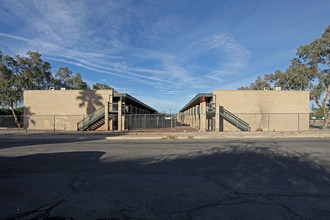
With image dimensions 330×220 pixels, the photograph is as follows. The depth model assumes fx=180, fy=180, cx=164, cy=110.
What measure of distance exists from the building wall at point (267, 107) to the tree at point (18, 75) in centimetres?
3118

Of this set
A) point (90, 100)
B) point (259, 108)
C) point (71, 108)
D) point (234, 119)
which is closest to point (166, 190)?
point (234, 119)

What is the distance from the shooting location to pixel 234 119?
22906mm

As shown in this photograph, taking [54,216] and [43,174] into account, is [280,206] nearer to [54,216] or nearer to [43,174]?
[54,216]

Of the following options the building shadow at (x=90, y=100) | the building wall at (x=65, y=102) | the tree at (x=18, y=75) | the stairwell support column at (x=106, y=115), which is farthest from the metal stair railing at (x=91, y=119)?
the tree at (x=18, y=75)

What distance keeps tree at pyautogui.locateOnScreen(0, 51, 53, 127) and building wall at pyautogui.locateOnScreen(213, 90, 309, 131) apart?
31181 mm

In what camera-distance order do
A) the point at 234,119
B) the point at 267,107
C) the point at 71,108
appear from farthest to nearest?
the point at 71,108, the point at 267,107, the point at 234,119

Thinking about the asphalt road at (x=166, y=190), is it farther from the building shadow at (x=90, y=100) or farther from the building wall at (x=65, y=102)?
the building wall at (x=65, y=102)

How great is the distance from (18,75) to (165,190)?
36.7m

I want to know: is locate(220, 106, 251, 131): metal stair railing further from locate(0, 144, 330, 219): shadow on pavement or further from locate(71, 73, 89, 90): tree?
locate(71, 73, 89, 90): tree

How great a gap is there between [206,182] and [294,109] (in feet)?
84.9

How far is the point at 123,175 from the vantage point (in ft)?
17.6

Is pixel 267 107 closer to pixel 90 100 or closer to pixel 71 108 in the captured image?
pixel 90 100

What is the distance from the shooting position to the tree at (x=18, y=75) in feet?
95.3

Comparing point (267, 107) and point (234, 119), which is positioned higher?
point (267, 107)
